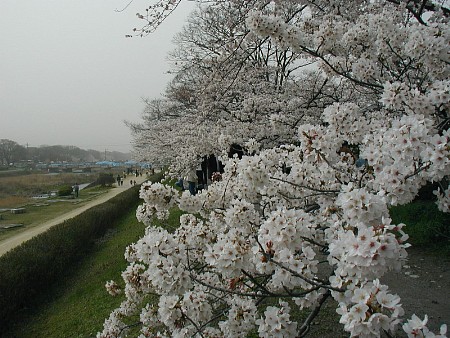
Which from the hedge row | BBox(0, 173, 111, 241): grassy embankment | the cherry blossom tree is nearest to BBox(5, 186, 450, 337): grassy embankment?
the hedge row

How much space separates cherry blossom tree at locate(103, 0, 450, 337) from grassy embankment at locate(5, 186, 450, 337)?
2265 mm

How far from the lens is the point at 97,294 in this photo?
8031 mm

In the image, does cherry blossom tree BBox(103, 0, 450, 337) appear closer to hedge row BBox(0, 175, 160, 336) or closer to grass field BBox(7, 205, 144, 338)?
grass field BBox(7, 205, 144, 338)

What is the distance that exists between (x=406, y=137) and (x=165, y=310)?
1.93 metres

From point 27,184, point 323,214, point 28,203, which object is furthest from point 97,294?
point 27,184

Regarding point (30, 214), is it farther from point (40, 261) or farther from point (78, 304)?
point (78, 304)

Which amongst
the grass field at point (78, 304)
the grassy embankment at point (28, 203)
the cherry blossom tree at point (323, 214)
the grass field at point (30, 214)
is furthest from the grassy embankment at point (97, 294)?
the grassy embankment at point (28, 203)

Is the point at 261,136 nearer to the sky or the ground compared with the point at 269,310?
nearer to the sky

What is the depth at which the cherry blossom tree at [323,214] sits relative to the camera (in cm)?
165

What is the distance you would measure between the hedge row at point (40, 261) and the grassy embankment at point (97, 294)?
30 cm

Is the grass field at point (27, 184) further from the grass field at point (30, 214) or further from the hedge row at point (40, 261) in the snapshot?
the hedge row at point (40, 261)

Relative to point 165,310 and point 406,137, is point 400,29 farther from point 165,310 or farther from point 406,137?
point 165,310

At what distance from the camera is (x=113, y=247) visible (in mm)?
12062

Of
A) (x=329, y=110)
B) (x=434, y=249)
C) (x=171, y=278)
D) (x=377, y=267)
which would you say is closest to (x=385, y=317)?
(x=377, y=267)
